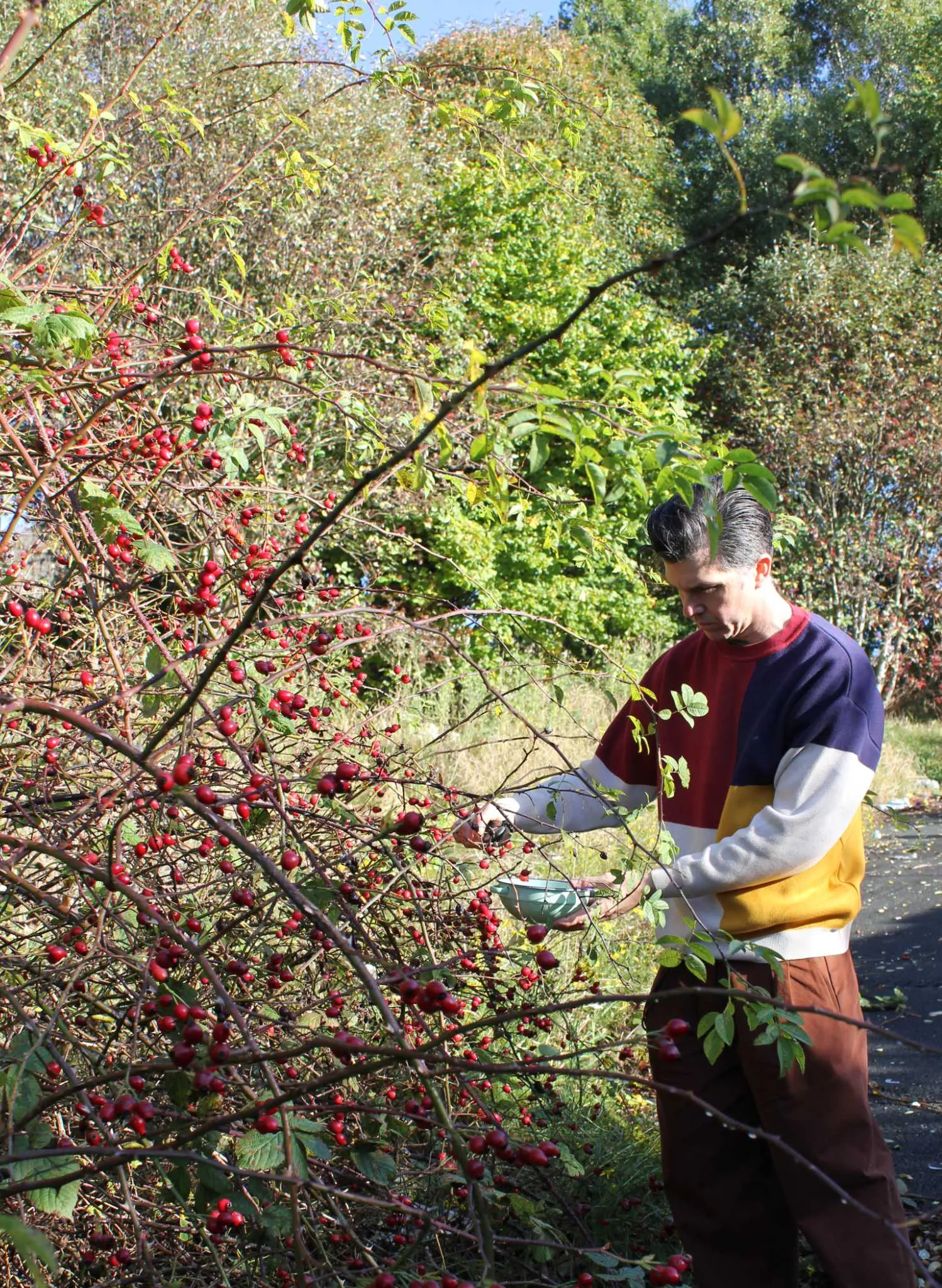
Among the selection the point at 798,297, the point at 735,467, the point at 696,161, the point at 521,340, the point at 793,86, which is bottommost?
the point at 735,467

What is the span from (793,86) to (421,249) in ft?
40.3

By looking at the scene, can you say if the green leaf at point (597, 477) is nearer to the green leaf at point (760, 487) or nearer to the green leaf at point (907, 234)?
the green leaf at point (760, 487)

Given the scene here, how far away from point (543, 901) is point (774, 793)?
505mm

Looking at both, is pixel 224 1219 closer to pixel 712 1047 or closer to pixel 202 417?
pixel 712 1047

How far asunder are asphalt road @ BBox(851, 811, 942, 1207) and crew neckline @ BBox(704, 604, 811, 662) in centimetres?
45

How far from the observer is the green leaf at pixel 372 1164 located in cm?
146

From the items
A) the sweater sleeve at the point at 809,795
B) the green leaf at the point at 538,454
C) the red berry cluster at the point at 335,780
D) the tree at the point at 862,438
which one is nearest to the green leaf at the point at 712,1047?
the sweater sleeve at the point at 809,795

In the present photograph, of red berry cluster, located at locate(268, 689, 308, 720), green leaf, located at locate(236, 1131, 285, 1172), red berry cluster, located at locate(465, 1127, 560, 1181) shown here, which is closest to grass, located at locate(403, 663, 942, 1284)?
red berry cluster, located at locate(465, 1127, 560, 1181)

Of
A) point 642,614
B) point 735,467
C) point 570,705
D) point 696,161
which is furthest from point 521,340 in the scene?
→ point 735,467

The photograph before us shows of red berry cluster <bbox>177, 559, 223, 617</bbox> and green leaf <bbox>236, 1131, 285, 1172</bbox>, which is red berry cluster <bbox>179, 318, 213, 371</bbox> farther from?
green leaf <bbox>236, 1131, 285, 1172</bbox>

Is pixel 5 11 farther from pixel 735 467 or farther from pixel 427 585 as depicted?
pixel 735 467

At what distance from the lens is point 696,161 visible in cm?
1841

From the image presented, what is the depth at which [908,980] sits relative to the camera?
16.2 ft

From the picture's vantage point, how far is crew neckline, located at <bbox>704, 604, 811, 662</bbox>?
235 cm
